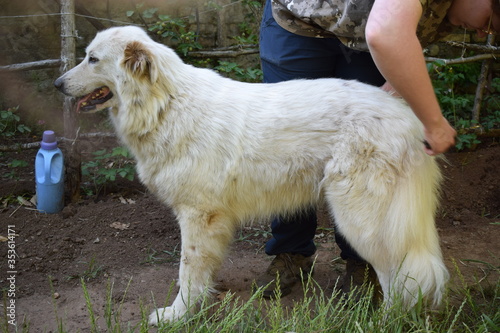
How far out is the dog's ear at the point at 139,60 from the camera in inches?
112

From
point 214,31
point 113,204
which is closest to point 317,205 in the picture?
point 113,204

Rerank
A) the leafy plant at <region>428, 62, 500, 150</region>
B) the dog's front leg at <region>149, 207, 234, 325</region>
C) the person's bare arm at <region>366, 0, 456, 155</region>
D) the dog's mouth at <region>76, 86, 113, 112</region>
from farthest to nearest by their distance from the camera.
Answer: the leafy plant at <region>428, 62, 500, 150</region> < the dog's mouth at <region>76, 86, 113, 112</region> < the dog's front leg at <region>149, 207, 234, 325</region> < the person's bare arm at <region>366, 0, 456, 155</region>

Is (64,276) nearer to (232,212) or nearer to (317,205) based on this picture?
(232,212)

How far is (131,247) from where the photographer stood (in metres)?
3.87

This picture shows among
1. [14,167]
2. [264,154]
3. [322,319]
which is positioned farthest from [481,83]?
[14,167]

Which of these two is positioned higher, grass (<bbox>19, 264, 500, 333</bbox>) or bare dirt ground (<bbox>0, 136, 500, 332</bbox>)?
grass (<bbox>19, 264, 500, 333</bbox>)

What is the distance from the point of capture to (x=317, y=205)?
3.02 m

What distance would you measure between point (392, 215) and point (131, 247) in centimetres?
197

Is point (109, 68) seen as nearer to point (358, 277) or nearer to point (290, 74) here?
point (290, 74)

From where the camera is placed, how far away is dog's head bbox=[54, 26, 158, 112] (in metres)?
2.87

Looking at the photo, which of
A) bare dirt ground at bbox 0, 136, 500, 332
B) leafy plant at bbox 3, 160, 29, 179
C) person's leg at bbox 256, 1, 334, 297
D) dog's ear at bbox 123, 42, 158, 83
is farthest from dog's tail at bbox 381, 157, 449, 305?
leafy plant at bbox 3, 160, 29, 179

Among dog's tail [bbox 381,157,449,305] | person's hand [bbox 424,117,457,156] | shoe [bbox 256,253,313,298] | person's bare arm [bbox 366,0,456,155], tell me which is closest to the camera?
person's bare arm [bbox 366,0,456,155]

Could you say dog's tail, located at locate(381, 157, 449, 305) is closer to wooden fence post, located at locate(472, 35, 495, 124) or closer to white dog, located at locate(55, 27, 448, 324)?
white dog, located at locate(55, 27, 448, 324)

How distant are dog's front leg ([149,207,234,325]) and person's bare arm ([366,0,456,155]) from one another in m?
1.25
